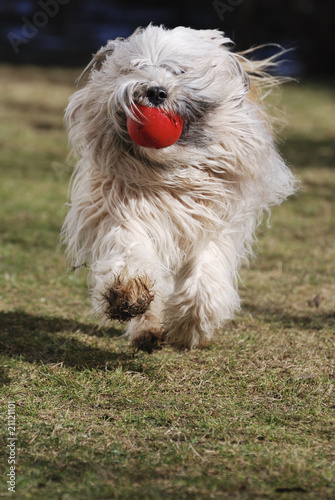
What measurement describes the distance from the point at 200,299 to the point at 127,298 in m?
0.56

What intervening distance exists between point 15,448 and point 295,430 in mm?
1096

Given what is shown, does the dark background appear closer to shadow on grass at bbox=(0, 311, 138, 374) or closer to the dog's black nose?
shadow on grass at bbox=(0, 311, 138, 374)

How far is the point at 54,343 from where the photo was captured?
3893 mm

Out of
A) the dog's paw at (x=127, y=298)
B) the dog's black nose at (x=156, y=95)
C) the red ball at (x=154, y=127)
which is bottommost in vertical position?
the dog's paw at (x=127, y=298)

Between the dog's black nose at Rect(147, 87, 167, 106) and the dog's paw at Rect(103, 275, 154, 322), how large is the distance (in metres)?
0.76

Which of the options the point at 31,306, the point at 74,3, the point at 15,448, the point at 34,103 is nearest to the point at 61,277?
the point at 31,306

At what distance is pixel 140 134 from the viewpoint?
3158mm

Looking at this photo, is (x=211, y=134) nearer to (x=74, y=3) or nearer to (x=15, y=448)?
(x=15, y=448)

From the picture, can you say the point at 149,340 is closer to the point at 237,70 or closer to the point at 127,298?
the point at 127,298

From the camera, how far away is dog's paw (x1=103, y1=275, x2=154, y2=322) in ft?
10.2

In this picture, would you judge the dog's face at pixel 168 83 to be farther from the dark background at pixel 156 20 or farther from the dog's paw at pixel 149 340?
the dark background at pixel 156 20

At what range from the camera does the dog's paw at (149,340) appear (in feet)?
12.3

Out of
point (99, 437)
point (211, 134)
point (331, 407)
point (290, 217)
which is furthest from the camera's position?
point (290, 217)

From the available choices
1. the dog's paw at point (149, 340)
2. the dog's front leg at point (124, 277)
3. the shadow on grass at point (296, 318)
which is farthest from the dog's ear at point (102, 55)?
the shadow on grass at point (296, 318)
